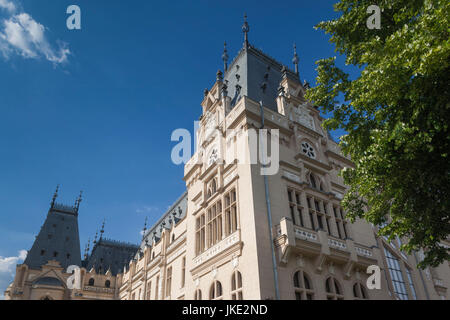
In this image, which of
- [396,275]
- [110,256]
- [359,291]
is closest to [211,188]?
[359,291]

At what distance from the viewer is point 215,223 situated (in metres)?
25.0

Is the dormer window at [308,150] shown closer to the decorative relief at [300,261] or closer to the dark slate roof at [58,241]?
the decorative relief at [300,261]

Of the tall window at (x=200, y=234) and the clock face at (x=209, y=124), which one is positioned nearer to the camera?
the tall window at (x=200, y=234)

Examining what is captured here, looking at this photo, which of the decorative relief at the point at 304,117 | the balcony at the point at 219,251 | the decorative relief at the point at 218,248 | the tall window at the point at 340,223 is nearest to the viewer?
the balcony at the point at 219,251

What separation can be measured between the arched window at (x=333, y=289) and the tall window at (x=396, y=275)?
7199 mm

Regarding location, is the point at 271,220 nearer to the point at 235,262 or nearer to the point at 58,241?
A: the point at 235,262

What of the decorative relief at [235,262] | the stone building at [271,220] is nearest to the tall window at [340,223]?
the stone building at [271,220]

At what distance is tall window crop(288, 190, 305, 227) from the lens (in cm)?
2253

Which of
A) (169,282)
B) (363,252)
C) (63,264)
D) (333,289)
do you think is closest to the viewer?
(333,289)

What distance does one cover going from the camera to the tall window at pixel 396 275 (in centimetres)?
2630

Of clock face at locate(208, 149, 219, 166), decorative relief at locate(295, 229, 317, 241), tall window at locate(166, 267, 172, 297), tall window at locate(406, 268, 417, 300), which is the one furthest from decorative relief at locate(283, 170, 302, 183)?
tall window at locate(166, 267, 172, 297)

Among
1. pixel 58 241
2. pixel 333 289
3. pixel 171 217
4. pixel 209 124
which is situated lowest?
pixel 333 289

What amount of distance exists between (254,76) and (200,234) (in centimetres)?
1554

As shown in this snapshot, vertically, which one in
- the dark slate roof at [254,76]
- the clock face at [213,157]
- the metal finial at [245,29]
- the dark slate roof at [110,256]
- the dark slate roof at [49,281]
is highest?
the metal finial at [245,29]
